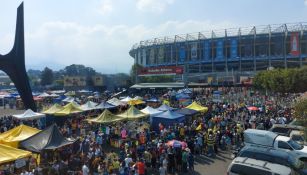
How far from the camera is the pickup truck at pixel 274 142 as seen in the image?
17.9 metres

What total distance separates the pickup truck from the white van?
3625 mm

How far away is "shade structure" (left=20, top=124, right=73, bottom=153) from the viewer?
1582 cm

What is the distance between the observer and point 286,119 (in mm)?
27594

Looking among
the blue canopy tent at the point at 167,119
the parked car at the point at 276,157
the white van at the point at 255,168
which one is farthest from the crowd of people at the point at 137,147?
the white van at the point at 255,168

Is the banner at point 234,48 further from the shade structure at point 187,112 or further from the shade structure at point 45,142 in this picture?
the shade structure at point 45,142

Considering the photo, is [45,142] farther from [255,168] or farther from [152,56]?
[152,56]

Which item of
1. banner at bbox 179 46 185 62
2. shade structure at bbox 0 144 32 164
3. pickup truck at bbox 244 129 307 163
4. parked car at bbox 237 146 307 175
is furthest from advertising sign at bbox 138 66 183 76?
shade structure at bbox 0 144 32 164

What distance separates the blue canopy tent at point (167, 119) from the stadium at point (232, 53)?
4942cm

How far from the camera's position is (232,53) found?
94688mm

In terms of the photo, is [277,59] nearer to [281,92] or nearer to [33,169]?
[281,92]

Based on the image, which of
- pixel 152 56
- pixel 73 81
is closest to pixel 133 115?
pixel 73 81

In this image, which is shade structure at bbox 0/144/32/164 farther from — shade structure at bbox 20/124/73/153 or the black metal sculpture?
the black metal sculpture

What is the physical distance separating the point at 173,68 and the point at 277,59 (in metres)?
34.5

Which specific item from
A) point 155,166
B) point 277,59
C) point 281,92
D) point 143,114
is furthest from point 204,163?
point 277,59
